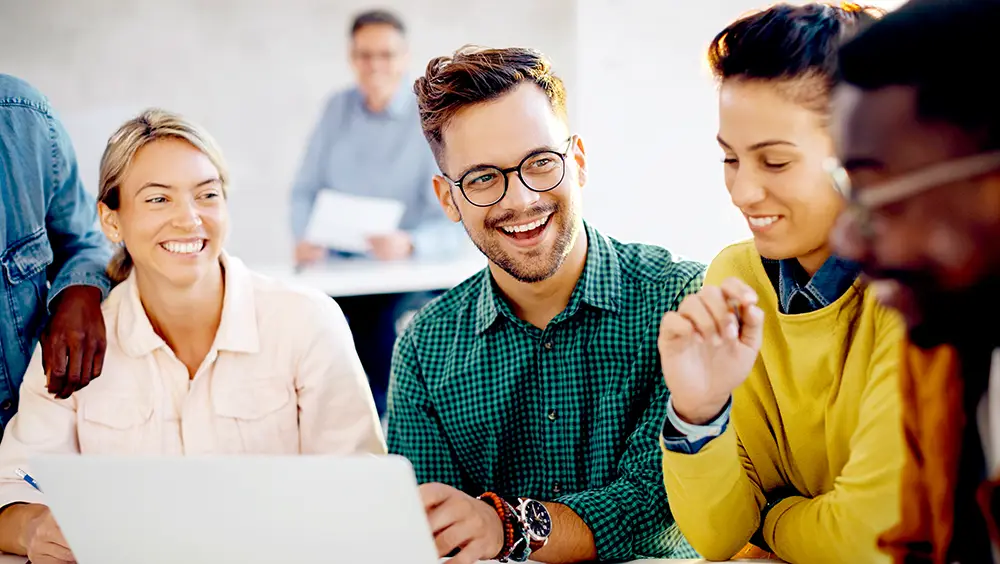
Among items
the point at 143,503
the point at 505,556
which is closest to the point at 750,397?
the point at 505,556

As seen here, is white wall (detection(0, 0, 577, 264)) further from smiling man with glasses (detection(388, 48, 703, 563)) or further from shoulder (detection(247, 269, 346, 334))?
smiling man with glasses (detection(388, 48, 703, 563))

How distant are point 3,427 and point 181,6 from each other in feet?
13.1

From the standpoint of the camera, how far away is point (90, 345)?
1.62 m

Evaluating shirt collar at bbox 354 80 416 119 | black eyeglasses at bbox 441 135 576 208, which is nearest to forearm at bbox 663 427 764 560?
black eyeglasses at bbox 441 135 576 208

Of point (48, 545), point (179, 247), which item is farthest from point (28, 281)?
point (48, 545)

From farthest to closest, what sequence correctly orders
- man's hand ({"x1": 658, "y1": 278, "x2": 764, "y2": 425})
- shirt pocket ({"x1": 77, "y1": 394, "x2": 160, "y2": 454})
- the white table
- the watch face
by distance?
the white table, shirt pocket ({"x1": 77, "y1": 394, "x2": 160, "y2": 454}), the watch face, man's hand ({"x1": 658, "y1": 278, "x2": 764, "y2": 425})

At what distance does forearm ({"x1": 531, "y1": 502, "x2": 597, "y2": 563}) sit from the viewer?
1.33 meters

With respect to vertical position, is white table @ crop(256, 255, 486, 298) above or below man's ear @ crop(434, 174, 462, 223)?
below

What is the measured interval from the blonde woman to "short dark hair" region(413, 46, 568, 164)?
0.41m

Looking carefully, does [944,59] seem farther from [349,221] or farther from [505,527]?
[349,221]

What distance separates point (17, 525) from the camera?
1.45 m

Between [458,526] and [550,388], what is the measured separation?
0.40 meters

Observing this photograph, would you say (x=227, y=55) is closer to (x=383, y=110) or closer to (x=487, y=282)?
(x=383, y=110)

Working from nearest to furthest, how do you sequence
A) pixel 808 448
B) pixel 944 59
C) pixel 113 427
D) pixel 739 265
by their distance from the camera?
pixel 944 59, pixel 808 448, pixel 739 265, pixel 113 427
